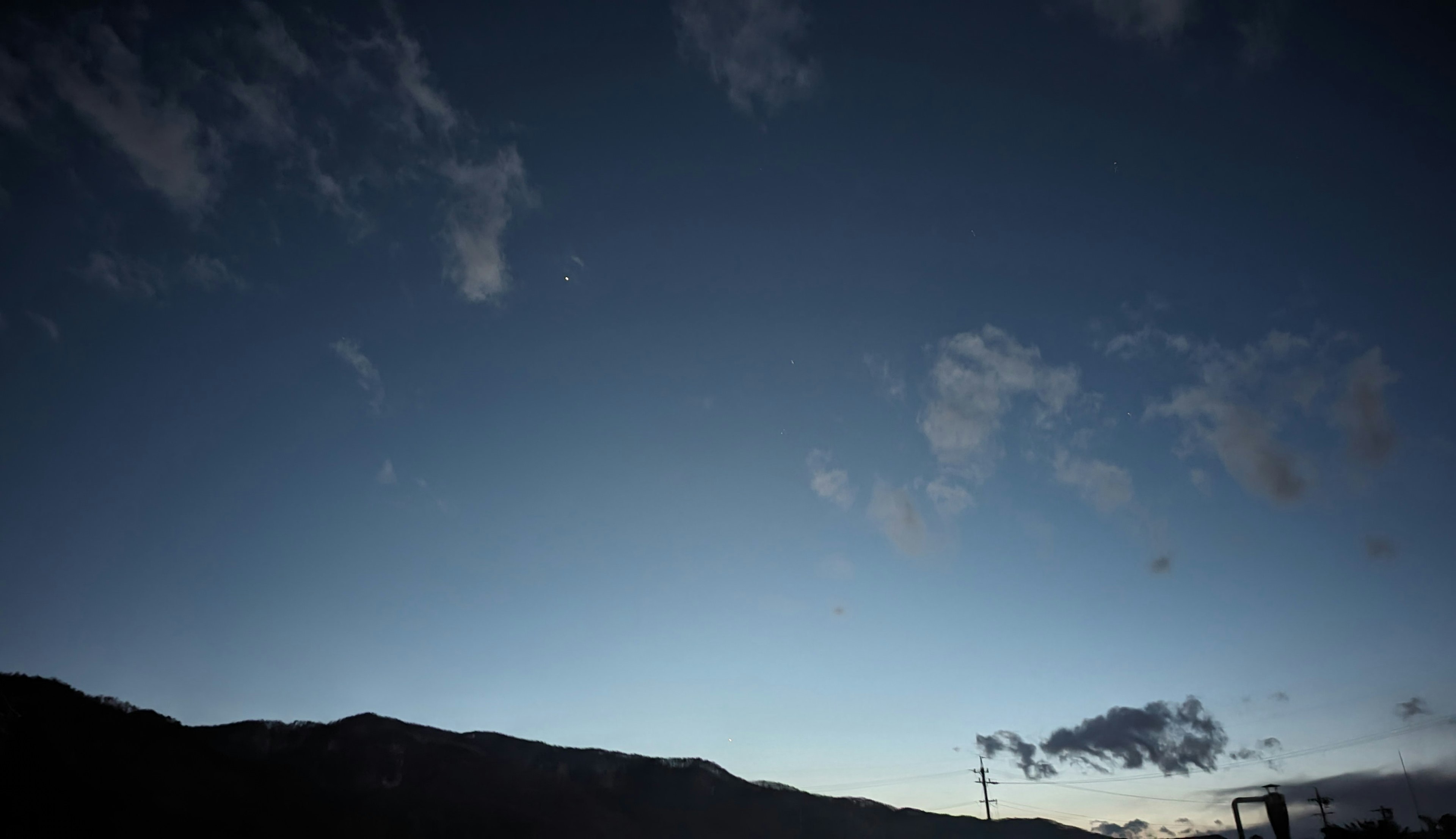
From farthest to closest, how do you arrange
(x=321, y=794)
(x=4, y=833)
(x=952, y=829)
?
(x=952, y=829), (x=321, y=794), (x=4, y=833)

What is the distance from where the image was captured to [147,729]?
57.9 meters

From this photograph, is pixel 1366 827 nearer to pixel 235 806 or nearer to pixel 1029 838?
pixel 235 806

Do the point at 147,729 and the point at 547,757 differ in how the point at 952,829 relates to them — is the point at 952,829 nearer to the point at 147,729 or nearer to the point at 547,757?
the point at 547,757

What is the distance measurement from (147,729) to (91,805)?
9.23 meters

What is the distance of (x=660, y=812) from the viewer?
9450 centimetres

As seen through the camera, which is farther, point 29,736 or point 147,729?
point 147,729

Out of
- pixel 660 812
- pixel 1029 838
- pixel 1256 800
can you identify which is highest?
pixel 1256 800

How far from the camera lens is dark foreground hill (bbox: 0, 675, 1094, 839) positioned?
50469mm

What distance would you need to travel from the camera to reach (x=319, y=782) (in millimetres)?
66000

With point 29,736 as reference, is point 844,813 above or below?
below

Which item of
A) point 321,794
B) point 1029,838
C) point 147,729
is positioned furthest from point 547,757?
point 1029,838

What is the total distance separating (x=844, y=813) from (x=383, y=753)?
88.0 metres

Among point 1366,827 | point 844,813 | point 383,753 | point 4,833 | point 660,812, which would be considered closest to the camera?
point 1366,827

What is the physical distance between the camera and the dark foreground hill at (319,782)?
5047 cm
